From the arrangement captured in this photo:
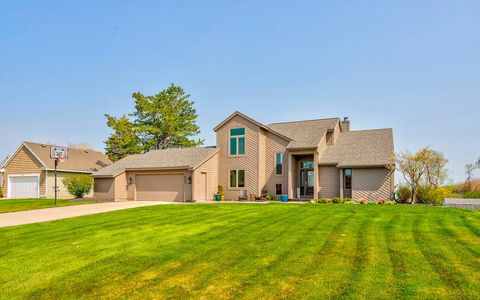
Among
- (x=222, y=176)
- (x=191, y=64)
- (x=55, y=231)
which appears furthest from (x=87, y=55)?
(x=55, y=231)

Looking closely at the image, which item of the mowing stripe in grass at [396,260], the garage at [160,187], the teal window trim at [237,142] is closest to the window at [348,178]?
the teal window trim at [237,142]

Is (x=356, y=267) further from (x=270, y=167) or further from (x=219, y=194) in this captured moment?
(x=219, y=194)

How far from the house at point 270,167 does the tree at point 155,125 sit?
1464cm

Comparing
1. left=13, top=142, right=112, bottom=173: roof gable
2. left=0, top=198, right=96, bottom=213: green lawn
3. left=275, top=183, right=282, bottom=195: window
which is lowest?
left=0, top=198, right=96, bottom=213: green lawn

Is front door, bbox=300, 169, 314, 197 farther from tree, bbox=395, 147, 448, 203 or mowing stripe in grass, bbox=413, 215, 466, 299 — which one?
mowing stripe in grass, bbox=413, 215, 466, 299

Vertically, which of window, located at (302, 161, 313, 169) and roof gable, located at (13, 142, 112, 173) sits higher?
roof gable, located at (13, 142, 112, 173)

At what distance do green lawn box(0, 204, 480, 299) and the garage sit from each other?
1606cm

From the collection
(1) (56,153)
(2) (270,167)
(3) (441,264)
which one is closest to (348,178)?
(2) (270,167)

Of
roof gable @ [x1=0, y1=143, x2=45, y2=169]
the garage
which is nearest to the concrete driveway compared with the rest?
the garage

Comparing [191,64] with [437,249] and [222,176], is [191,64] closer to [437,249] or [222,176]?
[222,176]

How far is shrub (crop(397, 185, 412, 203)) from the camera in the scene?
24.8 m

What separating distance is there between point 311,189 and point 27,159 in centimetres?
2857

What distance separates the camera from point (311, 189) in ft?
88.8

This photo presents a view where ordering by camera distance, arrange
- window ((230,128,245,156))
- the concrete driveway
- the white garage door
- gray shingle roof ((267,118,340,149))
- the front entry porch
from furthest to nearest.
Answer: the white garage door
window ((230,128,245,156))
the front entry porch
gray shingle roof ((267,118,340,149))
the concrete driveway
